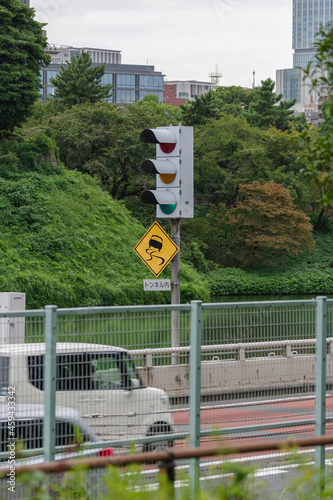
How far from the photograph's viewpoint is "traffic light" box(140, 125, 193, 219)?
1533 cm

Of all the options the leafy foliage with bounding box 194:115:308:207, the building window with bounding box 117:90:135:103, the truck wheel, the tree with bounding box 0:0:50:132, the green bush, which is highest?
the building window with bounding box 117:90:135:103

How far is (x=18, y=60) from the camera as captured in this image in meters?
42.3

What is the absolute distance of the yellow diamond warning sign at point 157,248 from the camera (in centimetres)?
1566

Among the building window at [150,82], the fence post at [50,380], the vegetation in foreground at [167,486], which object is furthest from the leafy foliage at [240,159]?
the building window at [150,82]

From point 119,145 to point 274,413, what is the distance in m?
46.0

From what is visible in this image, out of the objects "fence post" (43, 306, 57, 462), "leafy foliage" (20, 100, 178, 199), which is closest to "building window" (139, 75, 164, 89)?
"leafy foliage" (20, 100, 178, 199)

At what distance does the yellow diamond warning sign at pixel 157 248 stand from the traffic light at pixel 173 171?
1.37 feet

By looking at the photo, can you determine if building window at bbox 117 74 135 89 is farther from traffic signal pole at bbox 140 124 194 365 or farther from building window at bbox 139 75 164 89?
traffic signal pole at bbox 140 124 194 365

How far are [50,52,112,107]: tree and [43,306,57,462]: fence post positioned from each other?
66770 mm

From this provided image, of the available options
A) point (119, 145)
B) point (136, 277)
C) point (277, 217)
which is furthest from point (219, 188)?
point (136, 277)

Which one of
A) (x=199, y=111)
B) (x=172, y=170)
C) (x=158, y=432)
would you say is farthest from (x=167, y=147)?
(x=199, y=111)

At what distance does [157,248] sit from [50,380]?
969cm

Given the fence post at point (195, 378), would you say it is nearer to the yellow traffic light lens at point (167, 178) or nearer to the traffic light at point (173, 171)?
the traffic light at point (173, 171)

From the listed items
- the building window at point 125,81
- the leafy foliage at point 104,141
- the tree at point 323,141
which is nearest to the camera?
the tree at point 323,141
